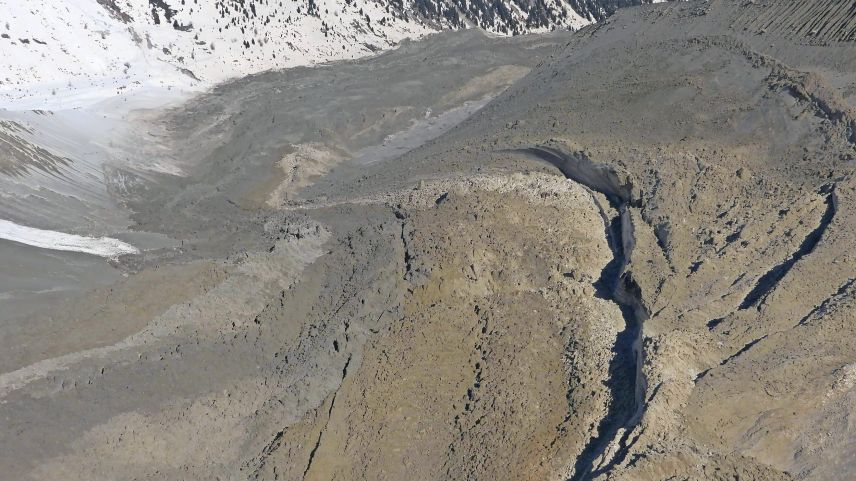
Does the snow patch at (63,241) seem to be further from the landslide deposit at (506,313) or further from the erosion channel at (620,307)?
the erosion channel at (620,307)

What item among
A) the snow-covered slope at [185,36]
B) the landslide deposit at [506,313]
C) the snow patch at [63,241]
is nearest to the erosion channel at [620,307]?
the landslide deposit at [506,313]

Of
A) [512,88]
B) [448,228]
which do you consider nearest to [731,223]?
[448,228]

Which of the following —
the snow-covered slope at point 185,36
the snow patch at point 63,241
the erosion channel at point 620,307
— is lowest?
the erosion channel at point 620,307

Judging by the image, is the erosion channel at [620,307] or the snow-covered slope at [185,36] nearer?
the erosion channel at [620,307]

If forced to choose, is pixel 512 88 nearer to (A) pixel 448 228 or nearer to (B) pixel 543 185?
(B) pixel 543 185

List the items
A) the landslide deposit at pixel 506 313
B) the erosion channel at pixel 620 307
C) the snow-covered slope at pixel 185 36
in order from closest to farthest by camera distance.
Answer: the erosion channel at pixel 620 307 < the landslide deposit at pixel 506 313 < the snow-covered slope at pixel 185 36

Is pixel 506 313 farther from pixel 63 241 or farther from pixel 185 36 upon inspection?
pixel 185 36
